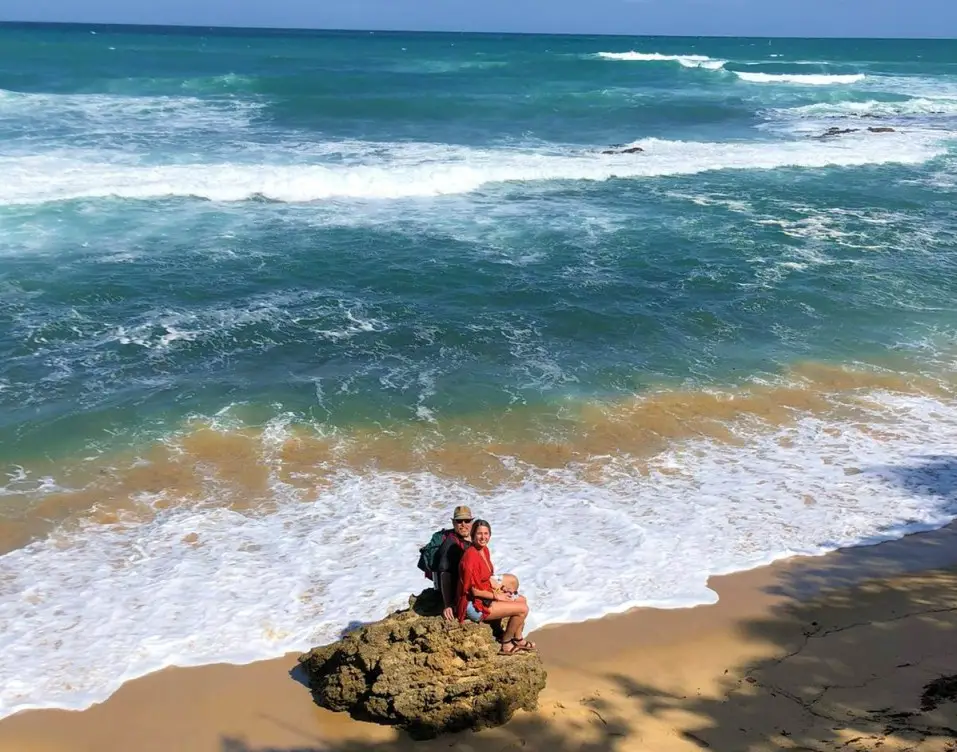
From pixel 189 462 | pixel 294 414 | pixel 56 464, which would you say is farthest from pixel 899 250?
pixel 56 464

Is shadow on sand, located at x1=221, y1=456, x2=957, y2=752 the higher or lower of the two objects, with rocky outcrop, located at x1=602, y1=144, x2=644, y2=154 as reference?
lower

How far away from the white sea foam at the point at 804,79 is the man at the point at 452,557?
59.4m

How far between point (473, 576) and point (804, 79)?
6398cm

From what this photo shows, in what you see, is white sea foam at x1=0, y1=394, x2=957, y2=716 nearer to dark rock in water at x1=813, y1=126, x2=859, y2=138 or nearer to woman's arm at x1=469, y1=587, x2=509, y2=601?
woman's arm at x1=469, y1=587, x2=509, y2=601

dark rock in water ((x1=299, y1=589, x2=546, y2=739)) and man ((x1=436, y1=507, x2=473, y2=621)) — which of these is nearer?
dark rock in water ((x1=299, y1=589, x2=546, y2=739))

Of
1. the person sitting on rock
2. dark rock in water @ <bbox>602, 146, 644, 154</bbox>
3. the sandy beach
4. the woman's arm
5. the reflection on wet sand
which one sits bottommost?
the sandy beach

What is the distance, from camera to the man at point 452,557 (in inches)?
256

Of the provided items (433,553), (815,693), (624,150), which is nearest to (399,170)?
(624,150)

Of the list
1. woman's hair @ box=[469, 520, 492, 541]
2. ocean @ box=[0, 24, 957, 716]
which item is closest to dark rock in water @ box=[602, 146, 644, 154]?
ocean @ box=[0, 24, 957, 716]

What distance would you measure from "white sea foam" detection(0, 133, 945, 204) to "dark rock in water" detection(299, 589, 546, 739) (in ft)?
58.3

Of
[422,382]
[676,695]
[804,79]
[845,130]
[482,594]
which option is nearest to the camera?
[482,594]

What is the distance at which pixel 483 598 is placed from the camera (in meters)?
6.47

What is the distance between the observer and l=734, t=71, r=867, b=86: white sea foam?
5994 cm

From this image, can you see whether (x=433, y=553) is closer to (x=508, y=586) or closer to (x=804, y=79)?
(x=508, y=586)
